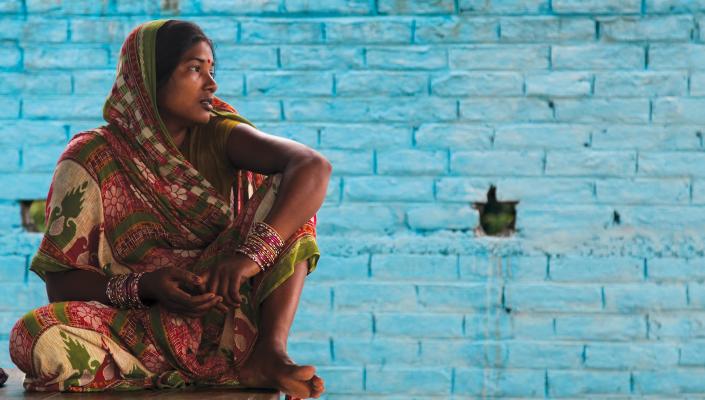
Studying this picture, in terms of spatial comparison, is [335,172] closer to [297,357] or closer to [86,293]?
[297,357]

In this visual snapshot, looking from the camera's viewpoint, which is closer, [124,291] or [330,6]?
[124,291]

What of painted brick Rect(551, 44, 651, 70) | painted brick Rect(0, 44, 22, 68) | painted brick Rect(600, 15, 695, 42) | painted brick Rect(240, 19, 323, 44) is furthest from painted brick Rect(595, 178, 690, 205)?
painted brick Rect(0, 44, 22, 68)

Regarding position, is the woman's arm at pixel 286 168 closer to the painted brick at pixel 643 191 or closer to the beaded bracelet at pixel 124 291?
the beaded bracelet at pixel 124 291

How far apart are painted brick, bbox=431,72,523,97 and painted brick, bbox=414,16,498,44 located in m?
0.14

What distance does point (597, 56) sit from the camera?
427 cm

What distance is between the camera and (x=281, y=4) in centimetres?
432

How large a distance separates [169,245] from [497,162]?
5.49 feet

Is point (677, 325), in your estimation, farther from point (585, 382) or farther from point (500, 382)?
point (500, 382)

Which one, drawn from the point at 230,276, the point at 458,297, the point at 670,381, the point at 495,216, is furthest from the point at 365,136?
the point at 230,276

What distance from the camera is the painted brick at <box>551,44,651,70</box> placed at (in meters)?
4.27

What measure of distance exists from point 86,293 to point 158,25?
29.7 inches

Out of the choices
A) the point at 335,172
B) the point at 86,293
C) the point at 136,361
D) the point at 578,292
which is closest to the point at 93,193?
the point at 86,293

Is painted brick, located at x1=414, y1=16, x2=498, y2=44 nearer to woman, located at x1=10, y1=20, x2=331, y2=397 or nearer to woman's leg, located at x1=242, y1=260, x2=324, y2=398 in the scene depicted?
woman, located at x1=10, y1=20, x2=331, y2=397

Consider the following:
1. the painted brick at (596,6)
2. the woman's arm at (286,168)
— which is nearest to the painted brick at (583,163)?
the painted brick at (596,6)
